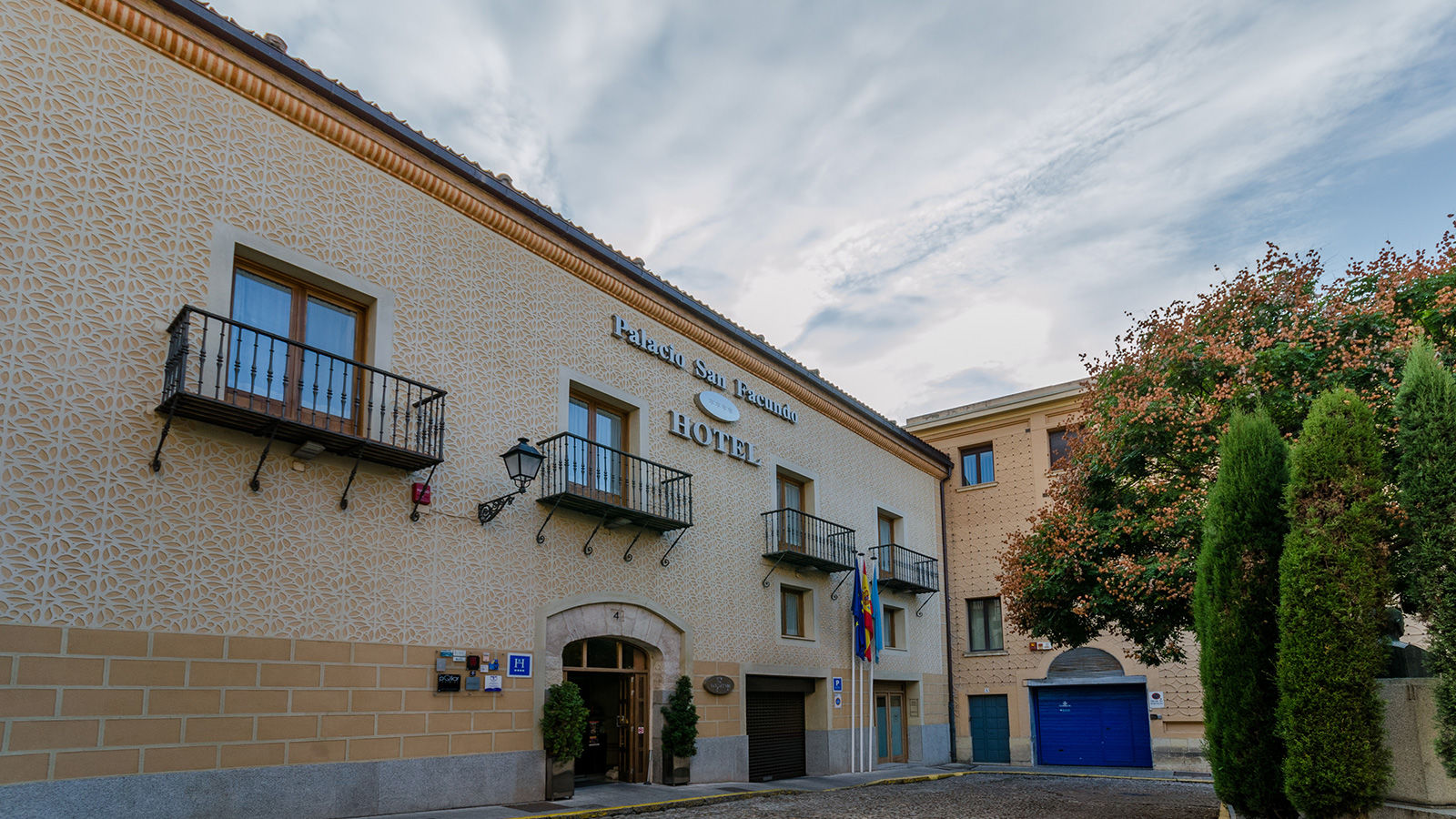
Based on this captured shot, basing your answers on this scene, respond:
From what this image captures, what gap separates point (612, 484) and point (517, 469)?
2.91 meters

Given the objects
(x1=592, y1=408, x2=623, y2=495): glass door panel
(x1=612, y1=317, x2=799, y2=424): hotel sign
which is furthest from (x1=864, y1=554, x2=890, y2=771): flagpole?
(x1=592, y1=408, x2=623, y2=495): glass door panel

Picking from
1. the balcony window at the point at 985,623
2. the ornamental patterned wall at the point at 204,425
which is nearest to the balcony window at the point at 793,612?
the ornamental patterned wall at the point at 204,425

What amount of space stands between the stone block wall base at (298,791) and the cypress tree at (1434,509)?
917cm

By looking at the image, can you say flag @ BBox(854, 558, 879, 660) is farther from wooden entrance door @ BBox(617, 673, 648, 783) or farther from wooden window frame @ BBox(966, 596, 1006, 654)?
wooden entrance door @ BBox(617, 673, 648, 783)

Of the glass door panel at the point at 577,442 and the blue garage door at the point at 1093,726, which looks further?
the blue garage door at the point at 1093,726

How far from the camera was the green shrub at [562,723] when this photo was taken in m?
11.9

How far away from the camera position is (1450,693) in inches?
291

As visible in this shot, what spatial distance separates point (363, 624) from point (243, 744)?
64.0 inches

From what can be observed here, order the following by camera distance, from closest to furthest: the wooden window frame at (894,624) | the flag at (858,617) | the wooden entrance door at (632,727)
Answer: the wooden entrance door at (632,727)
the flag at (858,617)
the wooden window frame at (894,624)

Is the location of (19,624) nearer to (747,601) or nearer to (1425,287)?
(747,601)

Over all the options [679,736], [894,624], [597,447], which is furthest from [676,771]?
[894,624]

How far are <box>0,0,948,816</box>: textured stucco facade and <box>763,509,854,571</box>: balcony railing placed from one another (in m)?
3.20

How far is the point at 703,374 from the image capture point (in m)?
16.5

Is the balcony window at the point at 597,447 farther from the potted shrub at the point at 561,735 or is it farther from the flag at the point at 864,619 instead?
the flag at the point at 864,619
